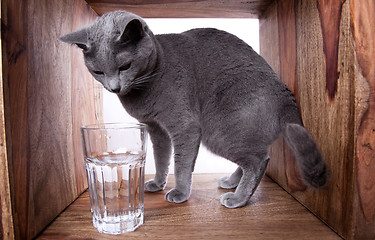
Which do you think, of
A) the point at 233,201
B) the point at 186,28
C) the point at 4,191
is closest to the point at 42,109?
the point at 4,191

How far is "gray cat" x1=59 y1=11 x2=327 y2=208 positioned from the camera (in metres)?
0.83

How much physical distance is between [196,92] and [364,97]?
0.52 m

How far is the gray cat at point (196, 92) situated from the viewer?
0.83 meters

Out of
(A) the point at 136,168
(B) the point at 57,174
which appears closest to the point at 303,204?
(A) the point at 136,168

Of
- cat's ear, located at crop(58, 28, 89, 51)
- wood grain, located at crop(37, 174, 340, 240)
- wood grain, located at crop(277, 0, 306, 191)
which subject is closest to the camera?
wood grain, located at crop(37, 174, 340, 240)

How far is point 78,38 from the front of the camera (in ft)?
2.67

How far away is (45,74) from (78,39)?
13 centimetres

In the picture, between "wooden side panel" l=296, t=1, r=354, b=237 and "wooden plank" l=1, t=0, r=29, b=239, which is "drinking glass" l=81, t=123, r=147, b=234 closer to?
"wooden plank" l=1, t=0, r=29, b=239

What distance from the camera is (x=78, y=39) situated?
0.81 metres

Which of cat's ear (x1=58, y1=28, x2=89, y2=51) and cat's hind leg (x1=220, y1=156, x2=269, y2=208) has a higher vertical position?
cat's ear (x1=58, y1=28, x2=89, y2=51)

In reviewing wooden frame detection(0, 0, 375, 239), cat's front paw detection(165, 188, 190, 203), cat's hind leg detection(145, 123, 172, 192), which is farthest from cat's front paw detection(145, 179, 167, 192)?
wooden frame detection(0, 0, 375, 239)

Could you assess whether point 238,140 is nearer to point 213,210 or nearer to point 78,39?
point 213,210

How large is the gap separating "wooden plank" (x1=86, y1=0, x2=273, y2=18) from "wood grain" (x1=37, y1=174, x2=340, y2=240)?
65cm

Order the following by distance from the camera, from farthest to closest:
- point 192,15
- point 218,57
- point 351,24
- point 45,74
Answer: point 192,15, point 218,57, point 45,74, point 351,24
